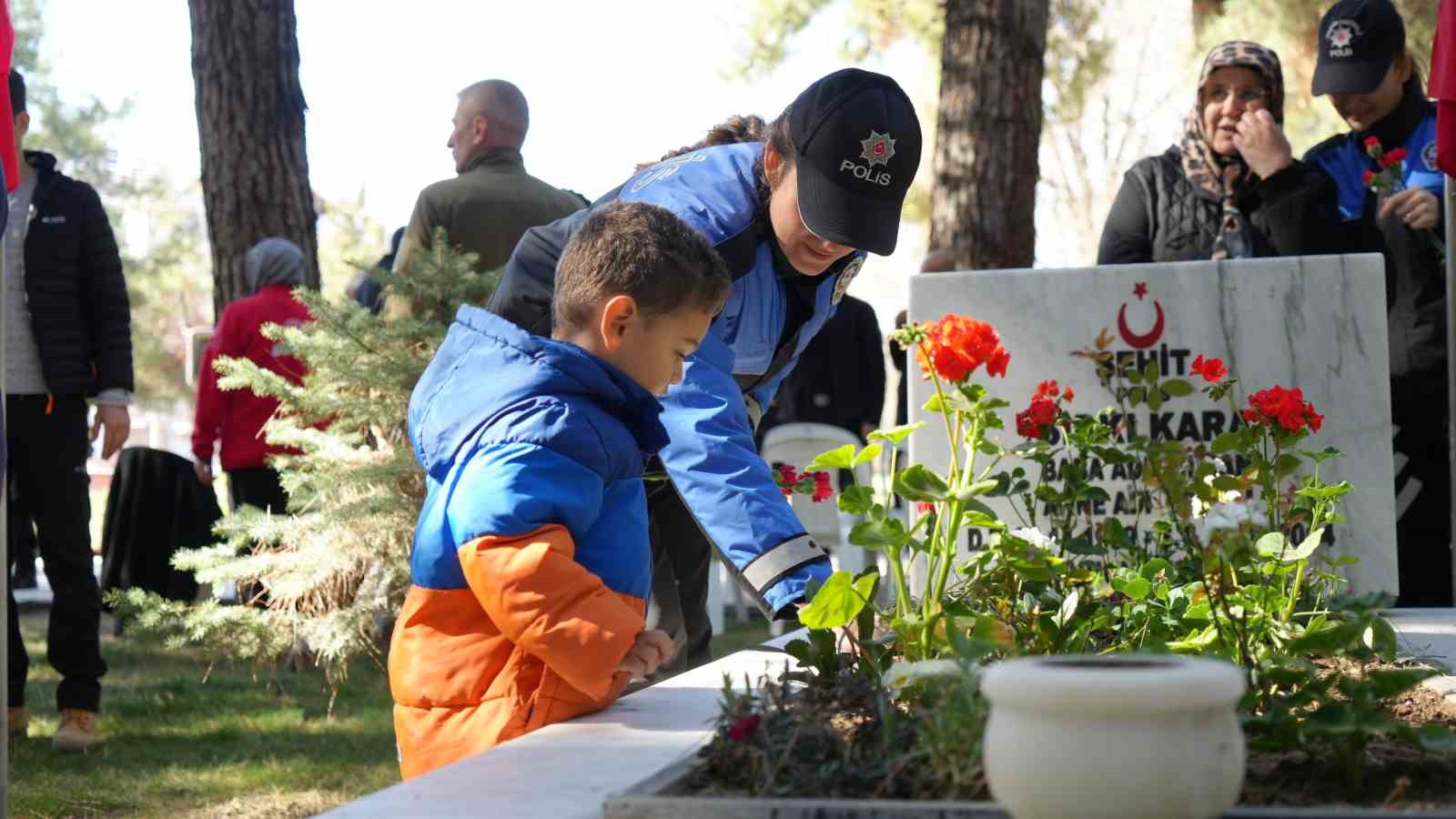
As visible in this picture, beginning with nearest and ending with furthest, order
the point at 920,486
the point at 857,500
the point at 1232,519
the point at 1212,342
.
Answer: the point at 1232,519
the point at 920,486
the point at 857,500
the point at 1212,342

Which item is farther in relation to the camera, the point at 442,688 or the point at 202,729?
the point at 202,729

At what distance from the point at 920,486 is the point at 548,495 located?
50cm

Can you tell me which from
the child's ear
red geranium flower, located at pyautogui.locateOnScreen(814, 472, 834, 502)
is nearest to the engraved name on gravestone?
red geranium flower, located at pyautogui.locateOnScreen(814, 472, 834, 502)

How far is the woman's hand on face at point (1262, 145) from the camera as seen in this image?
4.62 metres

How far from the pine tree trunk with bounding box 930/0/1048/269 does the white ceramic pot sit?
566cm

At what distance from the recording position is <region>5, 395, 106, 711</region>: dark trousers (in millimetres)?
4988

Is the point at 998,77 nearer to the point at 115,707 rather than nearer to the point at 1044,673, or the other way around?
the point at 115,707

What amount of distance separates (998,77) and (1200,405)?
3.01 metres

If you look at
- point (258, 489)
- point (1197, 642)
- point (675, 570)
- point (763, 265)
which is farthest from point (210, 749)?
point (1197, 642)

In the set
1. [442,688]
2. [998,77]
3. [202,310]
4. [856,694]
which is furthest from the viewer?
[202,310]

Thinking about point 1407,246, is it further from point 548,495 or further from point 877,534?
point 548,495

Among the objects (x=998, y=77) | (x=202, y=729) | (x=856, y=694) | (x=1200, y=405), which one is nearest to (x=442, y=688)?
(x=856, y=694)

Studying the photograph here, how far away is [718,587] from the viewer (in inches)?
309

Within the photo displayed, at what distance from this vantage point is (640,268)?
2436 mm
